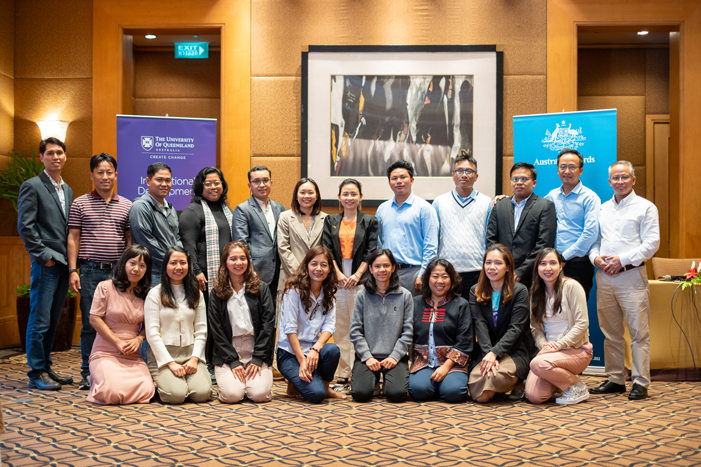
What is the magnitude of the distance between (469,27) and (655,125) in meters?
2.68

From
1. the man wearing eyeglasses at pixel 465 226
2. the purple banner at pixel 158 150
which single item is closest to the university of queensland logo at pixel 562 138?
the man wearing eyeglasses at pixel 465 226

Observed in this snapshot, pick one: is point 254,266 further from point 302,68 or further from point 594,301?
point 594,301

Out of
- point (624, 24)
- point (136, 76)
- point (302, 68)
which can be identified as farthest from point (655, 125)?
point (136, 76)

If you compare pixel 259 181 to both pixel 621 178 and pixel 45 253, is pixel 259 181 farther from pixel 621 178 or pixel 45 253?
pixel 621 178

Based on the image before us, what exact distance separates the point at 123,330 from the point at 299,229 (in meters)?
1.37

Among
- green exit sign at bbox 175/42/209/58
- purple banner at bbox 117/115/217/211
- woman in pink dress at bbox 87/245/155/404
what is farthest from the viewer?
green exit sign at bbox 175/42/209/58

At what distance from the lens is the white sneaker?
345cm

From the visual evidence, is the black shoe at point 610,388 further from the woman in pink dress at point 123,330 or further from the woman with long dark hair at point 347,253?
the woman in pink dress at point 123,330

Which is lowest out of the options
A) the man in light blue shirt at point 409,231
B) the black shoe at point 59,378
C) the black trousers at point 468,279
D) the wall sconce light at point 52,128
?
the black shoe at point 59,378

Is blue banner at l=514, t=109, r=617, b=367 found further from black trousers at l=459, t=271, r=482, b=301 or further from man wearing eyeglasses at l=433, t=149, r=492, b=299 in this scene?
black trousers at l=459, t=271, r=482, b=301

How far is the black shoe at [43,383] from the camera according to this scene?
3.69 meters

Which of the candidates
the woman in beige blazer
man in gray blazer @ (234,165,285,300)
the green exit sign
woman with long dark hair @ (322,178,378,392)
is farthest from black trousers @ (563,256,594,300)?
the green exit sign

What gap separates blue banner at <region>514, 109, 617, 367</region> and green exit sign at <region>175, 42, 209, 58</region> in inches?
131

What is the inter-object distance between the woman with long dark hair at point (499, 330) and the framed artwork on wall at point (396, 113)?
185 centimetres
